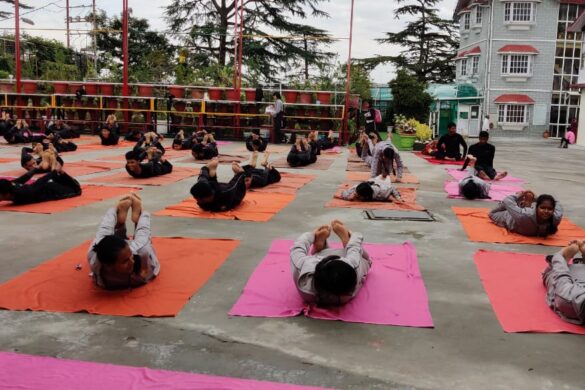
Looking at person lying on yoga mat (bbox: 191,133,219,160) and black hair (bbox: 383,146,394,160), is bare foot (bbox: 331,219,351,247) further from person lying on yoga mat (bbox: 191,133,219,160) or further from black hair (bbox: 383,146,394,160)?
person lying on yoga mat (bbox: 191,133,219,160)

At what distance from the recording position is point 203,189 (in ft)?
24.1

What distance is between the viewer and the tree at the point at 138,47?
101ft

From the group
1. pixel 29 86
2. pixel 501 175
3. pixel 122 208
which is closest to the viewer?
pixel 122 208

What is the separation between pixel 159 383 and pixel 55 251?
318 centimetres

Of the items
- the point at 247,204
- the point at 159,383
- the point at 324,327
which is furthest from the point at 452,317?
the point at 247,204

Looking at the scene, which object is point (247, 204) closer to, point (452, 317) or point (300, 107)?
point (452, 317)

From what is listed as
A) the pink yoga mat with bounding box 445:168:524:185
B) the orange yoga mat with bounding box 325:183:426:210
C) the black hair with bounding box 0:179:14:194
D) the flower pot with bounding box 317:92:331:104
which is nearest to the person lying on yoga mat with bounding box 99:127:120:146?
the flower pot with bounding box 317:92:331:104

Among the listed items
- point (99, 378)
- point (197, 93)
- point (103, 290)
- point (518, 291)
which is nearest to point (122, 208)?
point (103, 290)

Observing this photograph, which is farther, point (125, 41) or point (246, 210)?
point (125, 41)

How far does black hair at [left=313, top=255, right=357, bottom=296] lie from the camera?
153 inches

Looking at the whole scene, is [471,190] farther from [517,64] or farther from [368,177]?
[517,64]

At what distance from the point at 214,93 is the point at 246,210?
47.9 ft

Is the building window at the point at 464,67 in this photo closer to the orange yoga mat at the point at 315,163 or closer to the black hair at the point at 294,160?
the orange yoga mat at the point at 315,163

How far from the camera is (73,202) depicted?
8.27 metres
